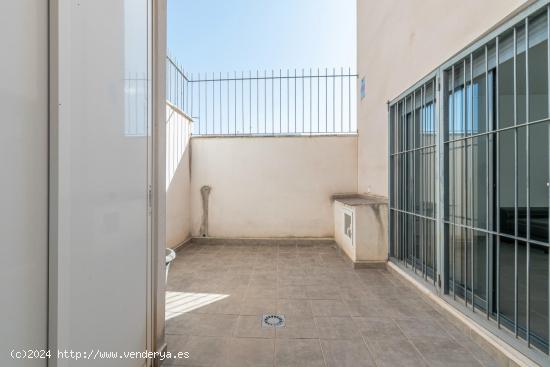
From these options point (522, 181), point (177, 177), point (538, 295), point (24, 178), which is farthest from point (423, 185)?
point (177, 177)

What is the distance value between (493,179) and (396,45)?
91.3 inches

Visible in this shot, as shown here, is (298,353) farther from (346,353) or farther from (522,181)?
(522,181)

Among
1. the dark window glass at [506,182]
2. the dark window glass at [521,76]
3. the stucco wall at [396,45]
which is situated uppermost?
the stucco wall at [396,45]

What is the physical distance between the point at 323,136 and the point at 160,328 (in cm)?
437

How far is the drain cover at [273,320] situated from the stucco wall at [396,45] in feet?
7.88

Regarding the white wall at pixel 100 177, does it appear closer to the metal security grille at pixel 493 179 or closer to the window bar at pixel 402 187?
the metal security grille at pixel 493 179

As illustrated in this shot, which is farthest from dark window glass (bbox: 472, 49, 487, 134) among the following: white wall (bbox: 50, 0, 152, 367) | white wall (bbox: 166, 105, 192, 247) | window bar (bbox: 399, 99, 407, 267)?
white wall (bbox: 166, 105, 192, 247)

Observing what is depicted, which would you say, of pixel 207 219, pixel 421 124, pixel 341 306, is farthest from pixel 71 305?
pixel 207 219

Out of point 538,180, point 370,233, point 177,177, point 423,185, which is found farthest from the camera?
point 177,177

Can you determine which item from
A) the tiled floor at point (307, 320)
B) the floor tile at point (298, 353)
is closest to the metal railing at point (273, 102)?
the tiled floor at point (307, 320)

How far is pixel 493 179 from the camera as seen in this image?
1.99 m

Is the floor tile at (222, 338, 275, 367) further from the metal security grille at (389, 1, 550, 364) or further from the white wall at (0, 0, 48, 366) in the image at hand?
the metal security grille at (389, 1, 550, 364)

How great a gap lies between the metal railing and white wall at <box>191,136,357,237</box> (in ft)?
0.86

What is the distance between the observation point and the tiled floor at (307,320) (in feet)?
6.11
